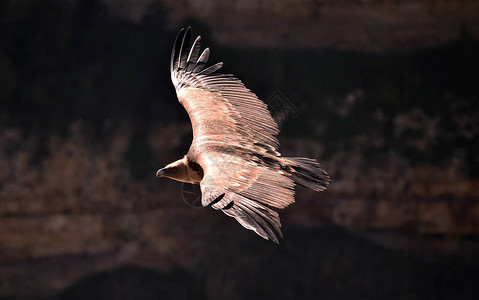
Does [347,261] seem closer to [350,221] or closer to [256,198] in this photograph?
[350,221]

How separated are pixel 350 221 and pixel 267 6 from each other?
228 inches

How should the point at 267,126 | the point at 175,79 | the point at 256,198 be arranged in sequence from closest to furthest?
the point at 256,198 < the point at 267,126 < the point at 175,79

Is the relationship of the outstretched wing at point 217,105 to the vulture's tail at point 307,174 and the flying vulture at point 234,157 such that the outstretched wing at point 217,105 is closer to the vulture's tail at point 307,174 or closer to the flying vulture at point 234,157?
the flying vulture at point 234,157

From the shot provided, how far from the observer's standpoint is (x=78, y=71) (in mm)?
16688

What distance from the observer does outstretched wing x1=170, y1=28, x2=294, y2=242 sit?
489cm

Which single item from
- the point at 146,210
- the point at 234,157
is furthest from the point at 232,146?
the point at 146,210

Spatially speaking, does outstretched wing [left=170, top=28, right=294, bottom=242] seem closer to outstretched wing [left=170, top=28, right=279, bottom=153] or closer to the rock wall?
outstretched wing [left=170, top=28, right=279, bottom=153]

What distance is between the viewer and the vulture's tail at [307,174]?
5.70 meters

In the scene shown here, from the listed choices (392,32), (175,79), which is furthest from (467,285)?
(175,79)

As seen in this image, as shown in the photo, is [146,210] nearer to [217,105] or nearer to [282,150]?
[282,150]

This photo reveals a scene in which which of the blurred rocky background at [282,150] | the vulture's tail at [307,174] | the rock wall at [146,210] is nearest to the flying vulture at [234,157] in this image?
the vulture's tail at [307,174]

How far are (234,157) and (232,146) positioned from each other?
0.24 metres

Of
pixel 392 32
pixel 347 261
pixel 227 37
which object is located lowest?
pixel 347 261

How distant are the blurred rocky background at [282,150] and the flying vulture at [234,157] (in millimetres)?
9841
